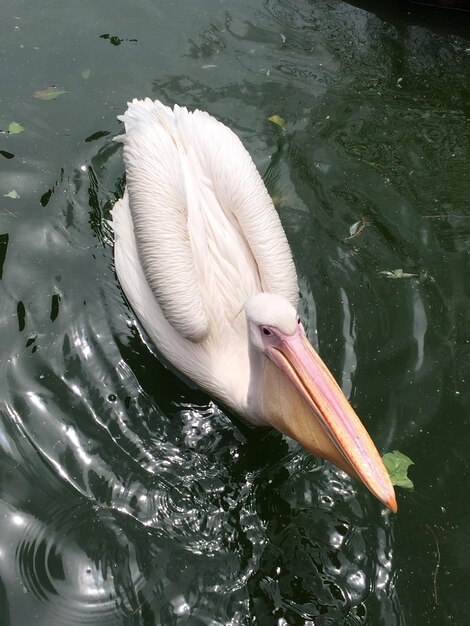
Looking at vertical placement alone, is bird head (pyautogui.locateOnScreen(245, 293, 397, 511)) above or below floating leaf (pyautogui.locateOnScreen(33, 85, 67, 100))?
above

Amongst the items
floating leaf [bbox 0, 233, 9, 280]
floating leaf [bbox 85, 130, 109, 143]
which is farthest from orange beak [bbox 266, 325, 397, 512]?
floating leaf [bbox 85, 130, 109, 143]

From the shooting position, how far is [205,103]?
5.74 m

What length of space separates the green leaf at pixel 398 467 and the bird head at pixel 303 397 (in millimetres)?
668

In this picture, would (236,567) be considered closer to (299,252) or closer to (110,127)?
(299,252)

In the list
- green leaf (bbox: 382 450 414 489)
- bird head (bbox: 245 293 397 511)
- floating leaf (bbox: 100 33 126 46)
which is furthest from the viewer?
floating leaf (bbox: 100 33 126 46)

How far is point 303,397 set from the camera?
3.22 m

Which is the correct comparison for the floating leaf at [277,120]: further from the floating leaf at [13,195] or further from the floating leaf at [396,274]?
the floating leaf at [13,195]

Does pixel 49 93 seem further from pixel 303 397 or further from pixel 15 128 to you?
pixel 303 397

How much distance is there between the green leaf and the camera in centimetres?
372

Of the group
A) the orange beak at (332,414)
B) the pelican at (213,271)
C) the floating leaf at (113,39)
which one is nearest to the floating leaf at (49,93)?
the floating leaf at (113,39)

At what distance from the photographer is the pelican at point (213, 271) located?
3.33m

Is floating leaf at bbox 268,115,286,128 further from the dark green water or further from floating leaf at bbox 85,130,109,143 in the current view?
floating leaf at bbox 85,130,109,143

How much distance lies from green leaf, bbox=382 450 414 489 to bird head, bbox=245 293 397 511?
2.19ft

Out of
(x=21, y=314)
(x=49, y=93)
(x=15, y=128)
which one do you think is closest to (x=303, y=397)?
(x=21, y=314)
